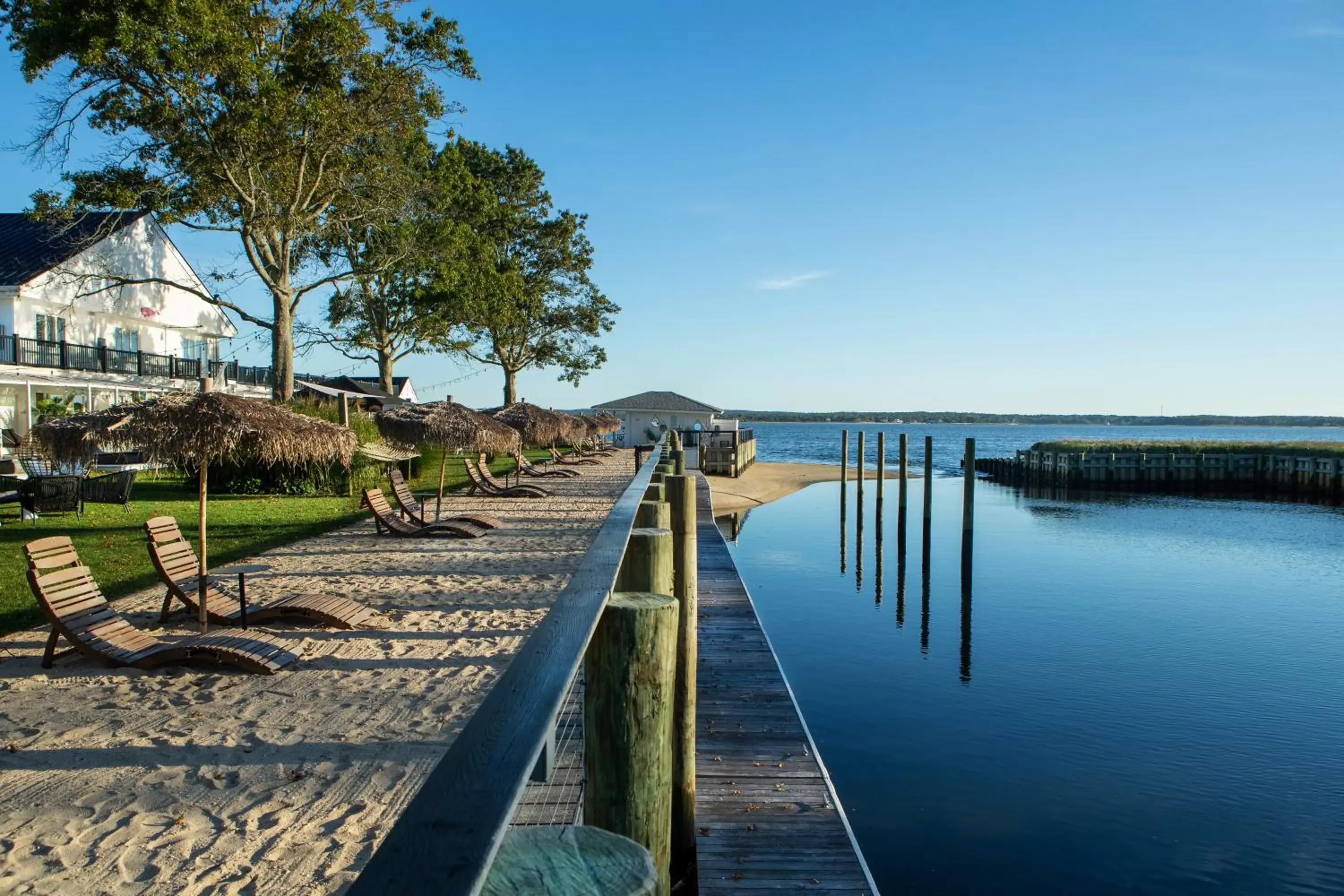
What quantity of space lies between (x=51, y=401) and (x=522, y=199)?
72.9ft

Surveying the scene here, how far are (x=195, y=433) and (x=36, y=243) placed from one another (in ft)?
110

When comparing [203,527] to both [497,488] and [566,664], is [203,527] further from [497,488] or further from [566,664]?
[497,488]

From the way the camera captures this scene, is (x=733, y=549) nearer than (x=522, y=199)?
Yes

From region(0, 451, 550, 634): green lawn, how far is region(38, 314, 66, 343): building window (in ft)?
42.4

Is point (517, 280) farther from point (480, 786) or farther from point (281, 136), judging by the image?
point (480, 786)

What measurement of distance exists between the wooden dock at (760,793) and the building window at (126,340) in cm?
3793

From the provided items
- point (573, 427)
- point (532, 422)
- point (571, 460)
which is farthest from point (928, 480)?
point (571, 460)

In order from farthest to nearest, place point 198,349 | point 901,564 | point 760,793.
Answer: point 198,349 < point 901,564 < point 760,793

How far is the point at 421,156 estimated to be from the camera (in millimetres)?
32219

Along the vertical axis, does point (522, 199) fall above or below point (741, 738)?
above

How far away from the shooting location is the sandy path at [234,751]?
453cm

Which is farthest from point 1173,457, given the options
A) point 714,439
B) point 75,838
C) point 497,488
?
point 75,838

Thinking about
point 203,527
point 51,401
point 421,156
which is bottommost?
point 203,527

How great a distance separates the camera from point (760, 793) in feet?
20.7
